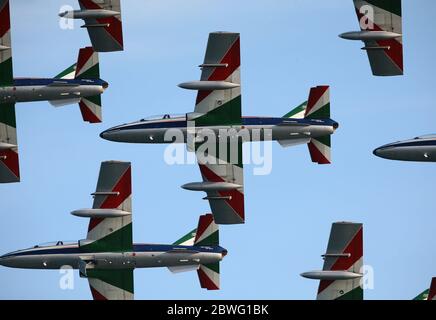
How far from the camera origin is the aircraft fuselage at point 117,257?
81.8 meters

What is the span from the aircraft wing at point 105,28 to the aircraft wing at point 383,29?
45.2 ft

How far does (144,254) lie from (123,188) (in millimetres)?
4004

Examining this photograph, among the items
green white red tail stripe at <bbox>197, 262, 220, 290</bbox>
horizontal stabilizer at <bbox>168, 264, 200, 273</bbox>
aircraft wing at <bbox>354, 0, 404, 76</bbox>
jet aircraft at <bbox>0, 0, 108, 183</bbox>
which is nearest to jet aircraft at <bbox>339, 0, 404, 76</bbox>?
aircraft wing at <bbox>354, 0, 404, 76</bbox>

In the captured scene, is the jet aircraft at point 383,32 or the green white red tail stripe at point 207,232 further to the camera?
the green white red tail stripe at point 207,232

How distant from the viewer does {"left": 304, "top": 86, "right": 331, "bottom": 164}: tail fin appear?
83312 millimetres

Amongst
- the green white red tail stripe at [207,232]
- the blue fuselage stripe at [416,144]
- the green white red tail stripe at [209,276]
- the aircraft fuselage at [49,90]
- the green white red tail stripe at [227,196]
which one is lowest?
the green white red tail stripe at [209,276]

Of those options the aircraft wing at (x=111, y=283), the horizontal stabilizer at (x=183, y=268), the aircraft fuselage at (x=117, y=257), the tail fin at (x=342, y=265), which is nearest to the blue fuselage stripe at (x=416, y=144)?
the tail fin at (x=342, y=265)

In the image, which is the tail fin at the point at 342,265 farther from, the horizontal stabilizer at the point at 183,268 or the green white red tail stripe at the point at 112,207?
the green white red tail stripe at the point at 112,207

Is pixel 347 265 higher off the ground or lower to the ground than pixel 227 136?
lower

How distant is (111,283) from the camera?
3233 inches

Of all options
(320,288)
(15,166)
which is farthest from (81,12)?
(320,288)
